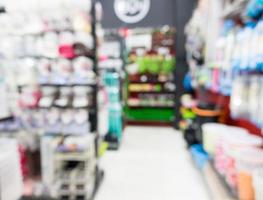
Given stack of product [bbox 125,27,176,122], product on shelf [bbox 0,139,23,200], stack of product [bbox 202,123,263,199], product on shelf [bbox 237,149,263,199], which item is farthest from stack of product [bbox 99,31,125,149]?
product on shelf [bbox 237,149,263,199]

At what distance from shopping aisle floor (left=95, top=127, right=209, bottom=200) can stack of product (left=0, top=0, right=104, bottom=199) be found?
0.52 m

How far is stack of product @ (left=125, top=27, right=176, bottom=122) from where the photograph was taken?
5.82 metres

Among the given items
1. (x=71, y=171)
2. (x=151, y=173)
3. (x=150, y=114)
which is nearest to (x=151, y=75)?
(x=150, y=114)

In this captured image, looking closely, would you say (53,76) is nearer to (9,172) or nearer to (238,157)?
(9,172)

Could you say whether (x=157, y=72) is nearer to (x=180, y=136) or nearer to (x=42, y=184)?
(x=180, y=136)

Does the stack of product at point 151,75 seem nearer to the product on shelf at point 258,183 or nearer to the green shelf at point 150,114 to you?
the green shelf at point 150,114

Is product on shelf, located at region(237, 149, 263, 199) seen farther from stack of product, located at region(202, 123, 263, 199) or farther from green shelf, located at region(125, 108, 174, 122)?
green shelf, located at region(125, 108, 174, 122)

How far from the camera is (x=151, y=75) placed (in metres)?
5.96

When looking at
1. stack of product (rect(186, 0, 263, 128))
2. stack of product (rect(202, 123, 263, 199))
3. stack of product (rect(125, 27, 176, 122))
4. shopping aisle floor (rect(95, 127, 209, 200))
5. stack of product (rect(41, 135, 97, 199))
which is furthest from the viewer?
stack of product (rect(125, 27, 176, 122))

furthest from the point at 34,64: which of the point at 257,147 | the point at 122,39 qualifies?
the point at 122,39

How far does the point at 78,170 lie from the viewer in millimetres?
2594

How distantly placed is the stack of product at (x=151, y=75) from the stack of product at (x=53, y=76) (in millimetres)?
3389

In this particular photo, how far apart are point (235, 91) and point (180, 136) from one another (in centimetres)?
316

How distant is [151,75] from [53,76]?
3.67 metres
